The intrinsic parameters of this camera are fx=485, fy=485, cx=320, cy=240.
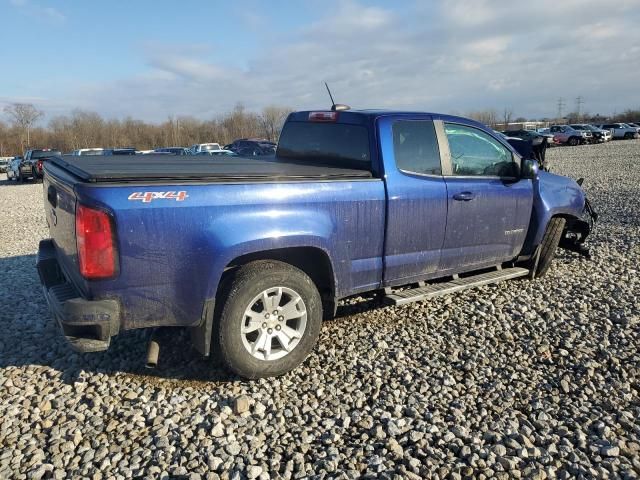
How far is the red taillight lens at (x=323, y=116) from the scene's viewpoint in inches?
181

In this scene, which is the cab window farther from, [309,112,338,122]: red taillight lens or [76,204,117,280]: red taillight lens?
[76,204,117,280]: red taillight lens

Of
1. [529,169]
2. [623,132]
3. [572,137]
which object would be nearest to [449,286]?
[529,169]

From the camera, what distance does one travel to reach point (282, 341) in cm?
356

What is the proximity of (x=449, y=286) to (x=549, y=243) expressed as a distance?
5.80 feet

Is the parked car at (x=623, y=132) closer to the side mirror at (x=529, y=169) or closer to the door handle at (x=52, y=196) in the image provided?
the side mirror at (x=529, y=169)

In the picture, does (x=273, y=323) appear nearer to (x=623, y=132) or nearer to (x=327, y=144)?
(x=327, y=144)

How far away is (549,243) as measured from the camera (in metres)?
5.57

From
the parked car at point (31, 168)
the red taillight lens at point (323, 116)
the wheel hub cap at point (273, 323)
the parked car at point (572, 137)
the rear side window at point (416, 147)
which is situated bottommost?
the wheel hub cap at point (273, 323)

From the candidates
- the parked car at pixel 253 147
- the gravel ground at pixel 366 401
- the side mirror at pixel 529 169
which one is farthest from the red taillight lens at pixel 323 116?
the parked car at pixel 253 147

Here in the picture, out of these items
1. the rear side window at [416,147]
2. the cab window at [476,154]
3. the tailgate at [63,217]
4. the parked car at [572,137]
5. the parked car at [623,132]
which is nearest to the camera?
the tailgate at [63,217]

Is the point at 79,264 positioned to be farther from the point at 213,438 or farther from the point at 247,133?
the point at 247,133

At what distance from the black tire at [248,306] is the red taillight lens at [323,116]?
175cm

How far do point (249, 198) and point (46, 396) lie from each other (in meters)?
1.99

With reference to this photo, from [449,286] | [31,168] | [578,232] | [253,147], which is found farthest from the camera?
[253,147]
